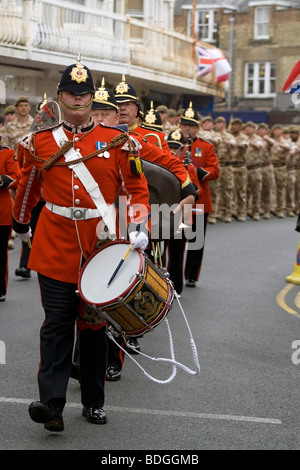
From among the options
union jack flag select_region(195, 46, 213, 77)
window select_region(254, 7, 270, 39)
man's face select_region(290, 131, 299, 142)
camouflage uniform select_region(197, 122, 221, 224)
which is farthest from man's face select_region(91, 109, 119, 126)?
window select_region(254, 7, 270, 39)

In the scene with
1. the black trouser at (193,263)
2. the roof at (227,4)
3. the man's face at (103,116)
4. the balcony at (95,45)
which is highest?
the roof at (227,4)

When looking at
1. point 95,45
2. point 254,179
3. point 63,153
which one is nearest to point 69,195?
point 63,153

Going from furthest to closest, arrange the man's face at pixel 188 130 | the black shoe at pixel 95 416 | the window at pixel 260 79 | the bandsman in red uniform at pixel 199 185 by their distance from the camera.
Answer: the window at pixel 260 79 < the bandsman in red uniform at pixel 199 185 < the man's face at pixel 188 130 < the black shoe at pixel 95 416

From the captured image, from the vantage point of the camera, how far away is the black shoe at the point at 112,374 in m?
7.30

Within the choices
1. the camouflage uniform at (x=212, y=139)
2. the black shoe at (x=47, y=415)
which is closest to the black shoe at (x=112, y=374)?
the black shoe at (x=47, y=415)

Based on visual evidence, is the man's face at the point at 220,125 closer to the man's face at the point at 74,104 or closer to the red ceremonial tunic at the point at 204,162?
the red ceremonial tunic at the point at 204,162

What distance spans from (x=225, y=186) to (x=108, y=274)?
1704 cm

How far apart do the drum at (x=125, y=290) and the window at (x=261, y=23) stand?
2152 inches

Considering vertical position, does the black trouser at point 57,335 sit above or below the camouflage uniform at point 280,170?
above

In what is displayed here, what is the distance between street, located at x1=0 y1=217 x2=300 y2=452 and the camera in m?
5.87

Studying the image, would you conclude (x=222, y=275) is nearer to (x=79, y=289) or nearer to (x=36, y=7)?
(x=79, y=289)

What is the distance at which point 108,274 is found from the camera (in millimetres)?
5734

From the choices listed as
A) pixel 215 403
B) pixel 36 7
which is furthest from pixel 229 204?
pixel 215 403
